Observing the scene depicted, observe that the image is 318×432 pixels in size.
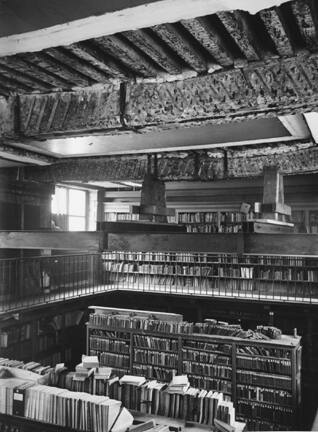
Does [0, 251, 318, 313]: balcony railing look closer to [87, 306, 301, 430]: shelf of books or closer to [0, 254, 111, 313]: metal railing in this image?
[0, 254, 111, 313]: metal railing

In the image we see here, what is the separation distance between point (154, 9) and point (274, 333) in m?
6.20

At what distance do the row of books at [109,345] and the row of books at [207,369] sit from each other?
3.93ft

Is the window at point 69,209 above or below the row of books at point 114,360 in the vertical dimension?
above

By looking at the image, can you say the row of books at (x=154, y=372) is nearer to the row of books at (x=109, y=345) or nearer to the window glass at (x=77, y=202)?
the row of books at (x=109, y=345)

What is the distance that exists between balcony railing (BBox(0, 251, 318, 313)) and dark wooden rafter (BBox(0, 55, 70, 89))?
18.1 ft

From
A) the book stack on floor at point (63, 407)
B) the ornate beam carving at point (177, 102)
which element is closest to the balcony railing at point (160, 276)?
the book stack on floor at point (63, 407)

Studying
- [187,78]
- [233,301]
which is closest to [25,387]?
[187,78]

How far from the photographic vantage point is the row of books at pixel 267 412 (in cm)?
629

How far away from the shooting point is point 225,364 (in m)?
6.77

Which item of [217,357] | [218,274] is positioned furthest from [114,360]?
[218,274]

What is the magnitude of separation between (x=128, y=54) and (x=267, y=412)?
6.26m

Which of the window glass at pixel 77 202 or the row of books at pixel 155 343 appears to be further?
the window glass at pixel 77 202

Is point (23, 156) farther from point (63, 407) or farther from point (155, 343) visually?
point (155, 343)

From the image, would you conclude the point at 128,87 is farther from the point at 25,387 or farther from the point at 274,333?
the point at 274,333
